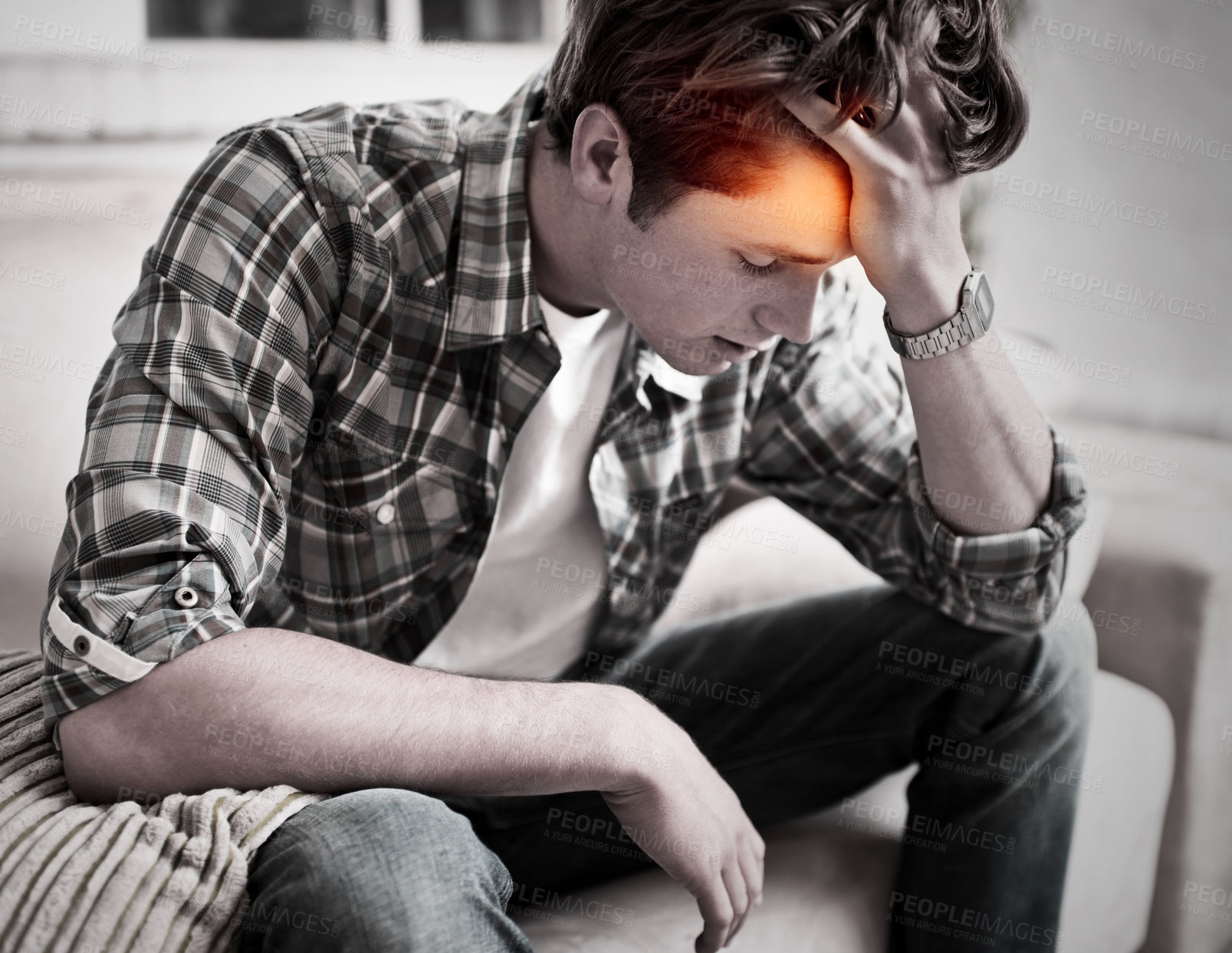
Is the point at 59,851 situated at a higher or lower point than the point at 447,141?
lower

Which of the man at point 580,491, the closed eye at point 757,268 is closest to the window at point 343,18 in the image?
the man at point 580,491

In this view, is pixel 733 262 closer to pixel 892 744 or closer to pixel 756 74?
pixel 756 74

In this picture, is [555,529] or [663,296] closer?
[663,296]

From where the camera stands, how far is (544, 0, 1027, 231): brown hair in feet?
2.37

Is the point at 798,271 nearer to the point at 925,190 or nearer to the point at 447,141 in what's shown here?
the point at 925,190

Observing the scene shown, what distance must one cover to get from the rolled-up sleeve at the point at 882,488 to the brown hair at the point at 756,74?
26 centimetres

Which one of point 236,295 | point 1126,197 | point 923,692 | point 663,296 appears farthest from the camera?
point 1126,197

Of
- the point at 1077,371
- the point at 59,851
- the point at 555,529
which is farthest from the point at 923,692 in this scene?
the point at 1077,371

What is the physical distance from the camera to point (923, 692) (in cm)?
99

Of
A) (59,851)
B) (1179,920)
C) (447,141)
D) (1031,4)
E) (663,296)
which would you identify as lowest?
(1179,920)

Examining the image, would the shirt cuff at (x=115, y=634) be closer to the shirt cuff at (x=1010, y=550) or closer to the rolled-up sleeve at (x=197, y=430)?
the rolled-up sleeve at (x=197, y=430)

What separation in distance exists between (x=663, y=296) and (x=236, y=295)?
0.35 metres

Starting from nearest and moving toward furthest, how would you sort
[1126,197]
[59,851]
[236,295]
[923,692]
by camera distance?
[59,851]
[236,295]
[923,692]
[1126,197]

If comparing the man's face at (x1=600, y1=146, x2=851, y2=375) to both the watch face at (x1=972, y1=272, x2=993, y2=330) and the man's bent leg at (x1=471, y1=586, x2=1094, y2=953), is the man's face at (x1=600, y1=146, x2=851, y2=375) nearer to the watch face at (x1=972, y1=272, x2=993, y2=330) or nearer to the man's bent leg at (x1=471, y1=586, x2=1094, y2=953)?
the watch face at (x1=972, y1=272, x2=993, y2=330)
